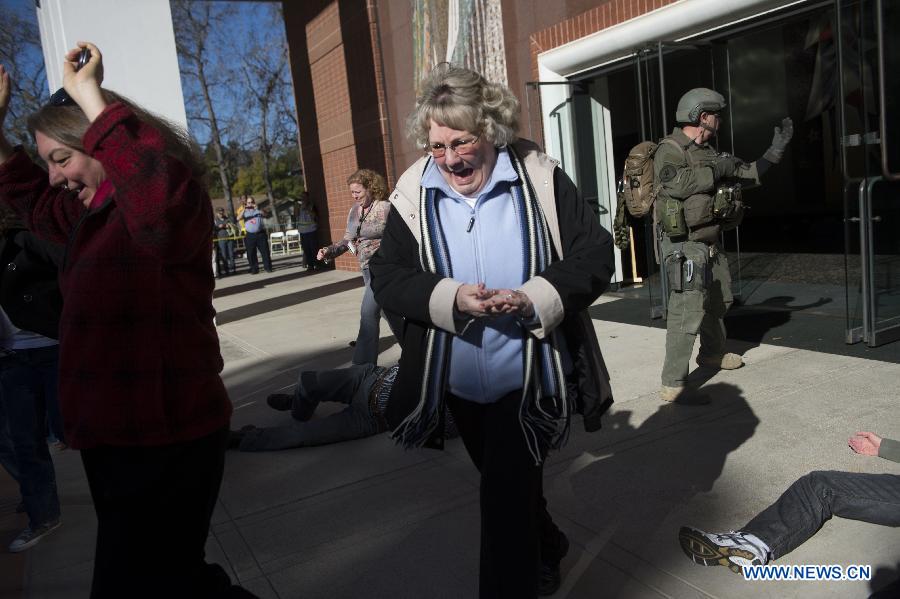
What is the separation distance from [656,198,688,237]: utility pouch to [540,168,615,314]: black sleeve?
8.50ft

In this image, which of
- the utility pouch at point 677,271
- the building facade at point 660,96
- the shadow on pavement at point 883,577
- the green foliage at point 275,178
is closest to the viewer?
the shadow on pavement at point 883,577

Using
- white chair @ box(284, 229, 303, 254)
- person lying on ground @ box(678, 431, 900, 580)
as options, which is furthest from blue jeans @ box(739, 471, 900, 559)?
white chair @ box(284, 229, 303, 254)

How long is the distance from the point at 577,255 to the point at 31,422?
2825mm

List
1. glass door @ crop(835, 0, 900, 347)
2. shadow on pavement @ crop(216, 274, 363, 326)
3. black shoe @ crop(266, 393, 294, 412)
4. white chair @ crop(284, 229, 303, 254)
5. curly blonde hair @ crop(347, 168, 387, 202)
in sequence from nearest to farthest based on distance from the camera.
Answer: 1. black shoe @ crop(266, 393, 294, 412)
2. glass door @ crop(835, 0, 900, 347)
3. curly blonde hair @ crop(347, 168, 387, 202)
4. shadow on pavement @ crop(216, 274, 363, 326)
5. white chair @ crop(284, 229, 303, 254)

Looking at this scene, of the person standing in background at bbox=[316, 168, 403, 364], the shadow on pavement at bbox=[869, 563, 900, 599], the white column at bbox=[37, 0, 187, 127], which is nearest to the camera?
the shadow on pavement at bbox=[869, 563, 900, 599]

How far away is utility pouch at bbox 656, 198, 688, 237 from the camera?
4934 mm

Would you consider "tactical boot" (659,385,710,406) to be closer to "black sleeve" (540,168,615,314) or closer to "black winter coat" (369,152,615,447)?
"black winter coat" (369,152,615,447)

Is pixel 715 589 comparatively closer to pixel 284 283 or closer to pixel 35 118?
pixel 35 118

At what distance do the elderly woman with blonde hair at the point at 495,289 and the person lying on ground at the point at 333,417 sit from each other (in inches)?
81.5

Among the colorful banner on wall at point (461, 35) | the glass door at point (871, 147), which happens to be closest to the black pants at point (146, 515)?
the glass door at point (871, 147)

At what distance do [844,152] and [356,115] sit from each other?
10289mm

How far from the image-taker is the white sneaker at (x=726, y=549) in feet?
9.10

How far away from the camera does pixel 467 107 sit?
2.39 meters

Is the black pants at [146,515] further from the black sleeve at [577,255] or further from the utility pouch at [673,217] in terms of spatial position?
the utility pouch at [673,217]
